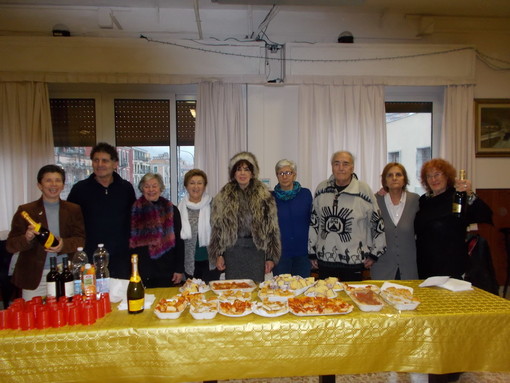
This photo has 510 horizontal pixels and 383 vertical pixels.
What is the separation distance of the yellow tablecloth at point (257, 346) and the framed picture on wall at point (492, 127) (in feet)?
11.0

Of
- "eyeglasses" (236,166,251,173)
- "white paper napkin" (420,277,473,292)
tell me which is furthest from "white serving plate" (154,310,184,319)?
"white paper napkin" (420,277,473,292)

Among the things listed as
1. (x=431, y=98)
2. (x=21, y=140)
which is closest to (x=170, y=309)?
(x=21, y=140)

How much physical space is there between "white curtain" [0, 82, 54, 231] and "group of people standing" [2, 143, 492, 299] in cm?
174

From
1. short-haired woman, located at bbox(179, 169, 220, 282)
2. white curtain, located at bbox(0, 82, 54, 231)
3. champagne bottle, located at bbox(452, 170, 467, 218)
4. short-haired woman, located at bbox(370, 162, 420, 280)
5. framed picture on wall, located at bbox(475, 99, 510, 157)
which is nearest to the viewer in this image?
champagne bottle, located at bbox(452, 170, 467, 218)

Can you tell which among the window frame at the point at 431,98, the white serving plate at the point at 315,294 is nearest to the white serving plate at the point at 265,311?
the white serving plate at the point at 315,294

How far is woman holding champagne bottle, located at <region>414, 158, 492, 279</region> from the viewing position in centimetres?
263

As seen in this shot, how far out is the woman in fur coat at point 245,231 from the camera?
9.23 ft

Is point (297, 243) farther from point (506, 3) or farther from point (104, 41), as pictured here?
point (506, 3)

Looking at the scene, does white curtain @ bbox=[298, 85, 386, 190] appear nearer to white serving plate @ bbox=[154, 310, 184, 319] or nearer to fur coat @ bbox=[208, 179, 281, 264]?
fur coat @ bbox=[208, 179, 281, 264]

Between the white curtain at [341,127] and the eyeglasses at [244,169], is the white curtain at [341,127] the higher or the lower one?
the higher one

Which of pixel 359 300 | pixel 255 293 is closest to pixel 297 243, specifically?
pixel 255 293

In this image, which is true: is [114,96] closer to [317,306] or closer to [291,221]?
[291,221]

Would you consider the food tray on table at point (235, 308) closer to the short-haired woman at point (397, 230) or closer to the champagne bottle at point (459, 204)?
the short-haired woman at point (397, 230)

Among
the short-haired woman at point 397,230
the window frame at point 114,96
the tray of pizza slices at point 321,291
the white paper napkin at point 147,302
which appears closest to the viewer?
the white paper napkin at point 147,302
